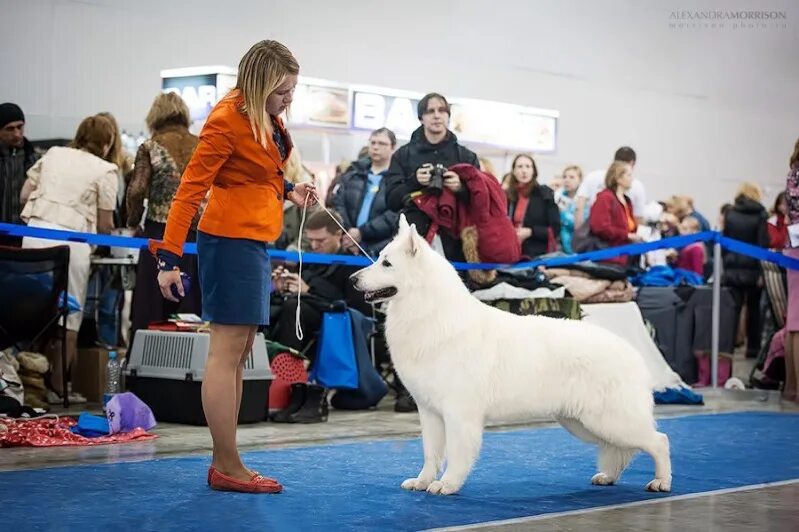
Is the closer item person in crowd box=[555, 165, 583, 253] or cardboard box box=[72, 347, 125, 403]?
cardboard box box=[72, 347, 125, 403]

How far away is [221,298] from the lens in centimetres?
415

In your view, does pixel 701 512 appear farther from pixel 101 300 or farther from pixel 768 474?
pixel 101 300

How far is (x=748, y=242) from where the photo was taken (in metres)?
11.8

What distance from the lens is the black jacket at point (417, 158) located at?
7.61m

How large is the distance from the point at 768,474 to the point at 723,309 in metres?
5.38

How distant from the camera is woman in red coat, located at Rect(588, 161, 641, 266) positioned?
9695 millimetres

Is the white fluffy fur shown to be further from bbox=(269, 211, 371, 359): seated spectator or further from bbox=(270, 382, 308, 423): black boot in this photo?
bbox=(269, 211, 371, 359): seated spectator

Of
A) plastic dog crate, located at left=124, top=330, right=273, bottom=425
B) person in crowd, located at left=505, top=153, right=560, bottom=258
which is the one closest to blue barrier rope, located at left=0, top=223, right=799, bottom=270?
person in crowd, located at left=505, top=153, right=560, bottom=258

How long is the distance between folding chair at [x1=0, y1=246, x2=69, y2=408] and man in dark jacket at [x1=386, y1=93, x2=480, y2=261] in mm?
2329

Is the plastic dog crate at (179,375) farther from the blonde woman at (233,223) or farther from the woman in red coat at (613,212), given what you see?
the woman in red coat at (613,212)

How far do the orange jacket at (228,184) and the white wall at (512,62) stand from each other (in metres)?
7.77

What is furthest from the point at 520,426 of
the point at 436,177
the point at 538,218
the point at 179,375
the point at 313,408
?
the point at 538,218

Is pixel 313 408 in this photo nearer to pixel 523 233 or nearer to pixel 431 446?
pixel 431 446

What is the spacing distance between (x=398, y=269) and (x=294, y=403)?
2.54 meters
